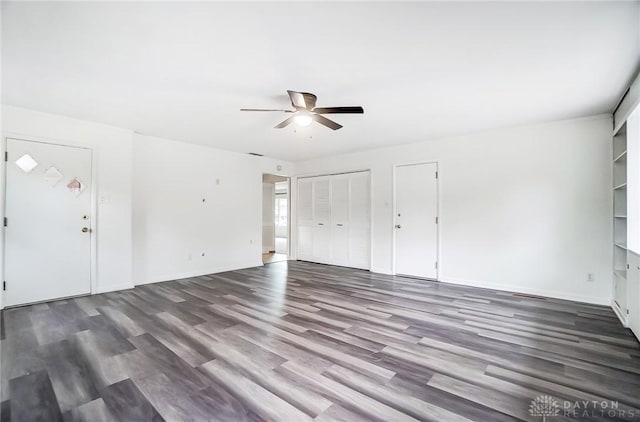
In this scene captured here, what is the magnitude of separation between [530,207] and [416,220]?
173cm

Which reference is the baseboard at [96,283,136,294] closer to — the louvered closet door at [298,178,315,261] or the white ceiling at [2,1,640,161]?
the white ceiling at [2,1,640,161]

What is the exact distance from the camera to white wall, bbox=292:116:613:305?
3832 millimetres

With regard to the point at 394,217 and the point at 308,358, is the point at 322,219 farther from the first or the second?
the point at 308,358

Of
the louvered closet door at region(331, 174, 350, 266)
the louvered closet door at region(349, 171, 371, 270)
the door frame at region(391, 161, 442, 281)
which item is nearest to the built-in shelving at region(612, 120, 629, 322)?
the door frame at region(391, 161, 442, 281)

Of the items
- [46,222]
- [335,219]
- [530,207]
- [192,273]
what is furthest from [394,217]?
[46,222]

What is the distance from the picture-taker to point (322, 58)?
2.39 meters

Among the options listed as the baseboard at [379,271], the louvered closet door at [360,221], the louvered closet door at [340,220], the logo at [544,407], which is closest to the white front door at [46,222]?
the louvered closet door at [340,220]

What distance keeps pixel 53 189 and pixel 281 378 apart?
4.07 metres

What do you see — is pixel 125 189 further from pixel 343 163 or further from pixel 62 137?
pixel 343 163

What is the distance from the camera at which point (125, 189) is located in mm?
4488

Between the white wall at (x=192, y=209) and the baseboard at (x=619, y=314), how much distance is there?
582cm

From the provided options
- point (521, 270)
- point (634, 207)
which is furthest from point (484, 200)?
point (634, 207)

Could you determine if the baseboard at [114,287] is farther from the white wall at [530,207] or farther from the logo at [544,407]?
the white wall at [530,207]

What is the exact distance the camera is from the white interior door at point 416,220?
516 cm
